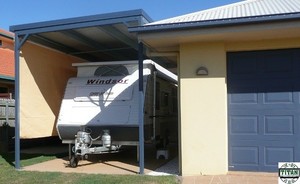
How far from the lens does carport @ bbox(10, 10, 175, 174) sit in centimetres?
958

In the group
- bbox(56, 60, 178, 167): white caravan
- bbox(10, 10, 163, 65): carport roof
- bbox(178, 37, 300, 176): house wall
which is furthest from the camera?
bbox(56, 60, 178, 167): white caravan

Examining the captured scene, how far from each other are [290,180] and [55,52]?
34.1ft

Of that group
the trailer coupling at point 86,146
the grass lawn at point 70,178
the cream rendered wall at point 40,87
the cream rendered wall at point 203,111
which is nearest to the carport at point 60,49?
the cream rendered wall at point 40,87

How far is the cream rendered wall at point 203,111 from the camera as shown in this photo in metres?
8.84

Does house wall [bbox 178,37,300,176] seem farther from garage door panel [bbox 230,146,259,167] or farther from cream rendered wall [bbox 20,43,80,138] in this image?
cream rendered wall [bbox 20,43,80,138]

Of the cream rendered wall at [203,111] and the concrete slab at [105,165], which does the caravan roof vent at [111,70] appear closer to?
the concrete slab at [105,165]

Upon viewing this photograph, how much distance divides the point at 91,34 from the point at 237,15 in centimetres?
454

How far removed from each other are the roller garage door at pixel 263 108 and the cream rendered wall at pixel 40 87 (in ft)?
18.6

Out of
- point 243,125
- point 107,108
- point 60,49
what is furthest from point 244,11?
point 60,49

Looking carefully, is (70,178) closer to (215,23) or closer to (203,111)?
(203,111)

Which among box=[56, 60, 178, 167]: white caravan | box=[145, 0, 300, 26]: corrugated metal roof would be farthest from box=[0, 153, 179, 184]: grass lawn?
box=[145, 0, 300, 26]: corrugated metal roof

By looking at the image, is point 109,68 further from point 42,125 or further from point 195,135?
point 195,135

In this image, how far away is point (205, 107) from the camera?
895cm

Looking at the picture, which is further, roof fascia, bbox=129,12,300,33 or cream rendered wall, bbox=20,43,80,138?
cream rendered wall, bbox=20,43,80,138
